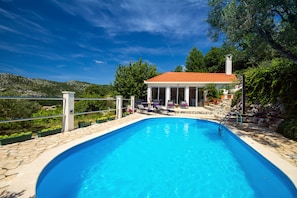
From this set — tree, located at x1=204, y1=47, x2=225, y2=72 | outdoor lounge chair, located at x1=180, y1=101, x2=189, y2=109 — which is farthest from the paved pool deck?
tree, located at x1=204, y1=47, x2=225, y2=72

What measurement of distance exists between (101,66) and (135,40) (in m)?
12.0

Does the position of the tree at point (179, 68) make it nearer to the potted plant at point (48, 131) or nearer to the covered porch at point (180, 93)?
the covered porch at point (180, 93)

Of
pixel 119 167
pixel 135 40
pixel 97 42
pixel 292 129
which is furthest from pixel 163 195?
pixel 97 42

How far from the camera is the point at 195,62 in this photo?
3459cm

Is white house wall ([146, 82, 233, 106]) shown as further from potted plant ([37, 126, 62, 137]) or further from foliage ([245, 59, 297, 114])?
potted plant ([37, 126, 62, 137])

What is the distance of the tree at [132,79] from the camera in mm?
18078

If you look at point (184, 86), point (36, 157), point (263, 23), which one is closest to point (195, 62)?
point (184, 86)

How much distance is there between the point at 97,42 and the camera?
21312 mm

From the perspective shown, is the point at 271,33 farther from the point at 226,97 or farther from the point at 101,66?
the point at 101,66

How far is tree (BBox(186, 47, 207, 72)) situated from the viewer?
3370 centimetres

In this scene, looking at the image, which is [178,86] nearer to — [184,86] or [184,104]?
[184,86]

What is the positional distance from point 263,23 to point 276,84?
143 inches

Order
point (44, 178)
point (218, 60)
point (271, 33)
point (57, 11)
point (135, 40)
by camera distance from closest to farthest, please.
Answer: point (44, 178), point (271, 33), point (57, 11), point (135, 40), point (218, 60)

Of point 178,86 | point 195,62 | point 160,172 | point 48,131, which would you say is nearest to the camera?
point 160,172
